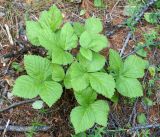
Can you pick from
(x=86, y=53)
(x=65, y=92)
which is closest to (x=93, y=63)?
(x=86, y=53)

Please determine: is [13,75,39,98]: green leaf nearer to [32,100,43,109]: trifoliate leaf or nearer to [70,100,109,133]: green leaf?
[32,100,43,109]: trifoliate leaf

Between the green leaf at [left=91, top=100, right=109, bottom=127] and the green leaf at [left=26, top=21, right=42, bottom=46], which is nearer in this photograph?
the green leaf at [left=91, top=100, right=109, bottom=127]

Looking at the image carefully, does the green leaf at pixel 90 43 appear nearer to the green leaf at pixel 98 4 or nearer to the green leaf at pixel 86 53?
the green leaf at pixel 86 53

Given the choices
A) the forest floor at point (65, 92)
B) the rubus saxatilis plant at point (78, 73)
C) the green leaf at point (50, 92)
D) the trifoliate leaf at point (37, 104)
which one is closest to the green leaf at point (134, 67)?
the rubus saxatilis plant at point (78, 73)

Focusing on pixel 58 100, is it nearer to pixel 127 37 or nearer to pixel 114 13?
pixel 127 37

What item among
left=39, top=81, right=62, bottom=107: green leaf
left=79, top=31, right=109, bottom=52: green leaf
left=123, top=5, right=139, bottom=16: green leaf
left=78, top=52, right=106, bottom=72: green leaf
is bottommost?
left=39, top=81, right=62, bottom=107: green leaf

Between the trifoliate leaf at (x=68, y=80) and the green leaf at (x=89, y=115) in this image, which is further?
the trifoliate leaf at (x=68, y=80)

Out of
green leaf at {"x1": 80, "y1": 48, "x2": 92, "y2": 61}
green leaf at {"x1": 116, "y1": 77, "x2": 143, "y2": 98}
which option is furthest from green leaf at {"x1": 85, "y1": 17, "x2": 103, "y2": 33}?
green leaf at {"x1": 116, "y1": 77, "x2": 143, "y2": 98}

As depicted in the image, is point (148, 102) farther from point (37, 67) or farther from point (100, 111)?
point (37, 67)
